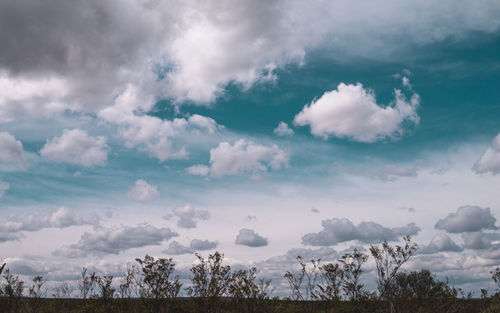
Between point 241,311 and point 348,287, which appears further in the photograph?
point 348,287

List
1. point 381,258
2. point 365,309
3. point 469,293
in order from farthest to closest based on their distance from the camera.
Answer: point 469,293, point 365,309, point 381,258

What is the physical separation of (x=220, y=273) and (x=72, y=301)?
996 centimetres

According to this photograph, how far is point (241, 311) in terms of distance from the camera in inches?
640

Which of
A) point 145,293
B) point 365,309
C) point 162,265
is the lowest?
point 365,309

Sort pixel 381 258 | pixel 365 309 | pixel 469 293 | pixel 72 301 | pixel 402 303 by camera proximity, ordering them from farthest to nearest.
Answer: pixel 72 301 → pixel 469 293 → pixel 365 309 → pixel 381 258 → pixel 402 303

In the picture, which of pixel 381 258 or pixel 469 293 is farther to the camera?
pixel 469 293

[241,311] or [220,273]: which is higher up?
[220,273]

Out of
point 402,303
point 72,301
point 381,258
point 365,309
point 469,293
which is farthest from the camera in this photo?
point 72,301

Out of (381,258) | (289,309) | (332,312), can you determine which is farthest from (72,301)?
(381,258)

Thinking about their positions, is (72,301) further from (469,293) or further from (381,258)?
(469,293)

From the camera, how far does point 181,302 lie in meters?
17.0

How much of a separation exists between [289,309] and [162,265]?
5.64 meters

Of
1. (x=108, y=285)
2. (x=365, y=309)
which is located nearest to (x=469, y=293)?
(x=365, y=309)

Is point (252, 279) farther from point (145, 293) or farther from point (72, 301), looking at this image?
point (72, 301)
